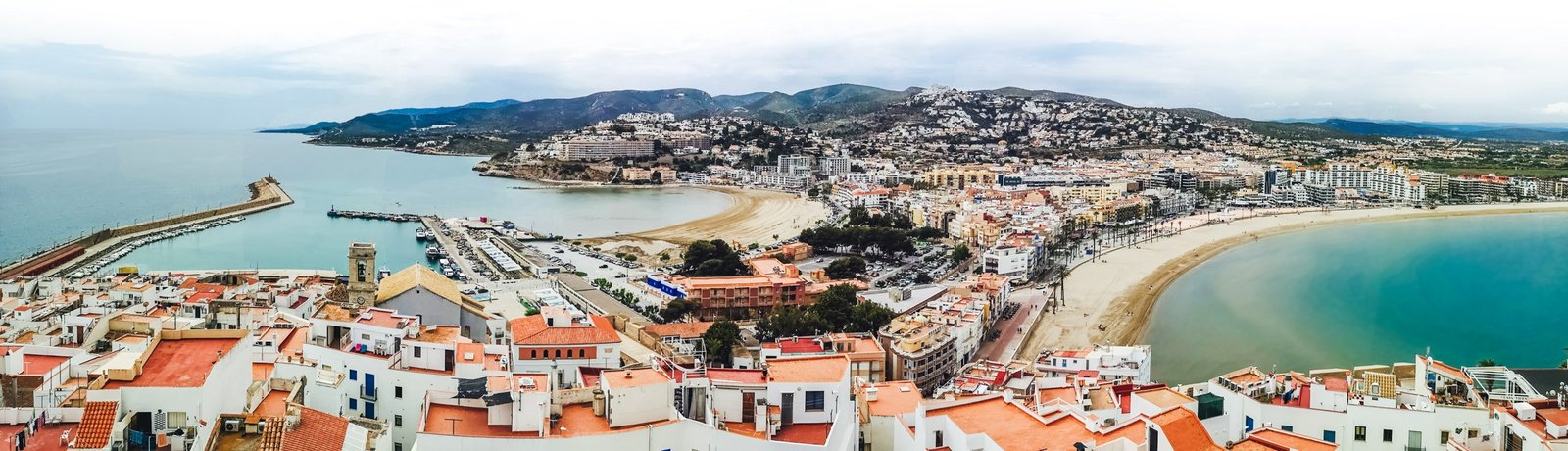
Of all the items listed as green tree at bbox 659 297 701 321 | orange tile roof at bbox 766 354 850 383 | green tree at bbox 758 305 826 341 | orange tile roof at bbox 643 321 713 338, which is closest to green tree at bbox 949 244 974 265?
green tree at bbox 659 297 701 321

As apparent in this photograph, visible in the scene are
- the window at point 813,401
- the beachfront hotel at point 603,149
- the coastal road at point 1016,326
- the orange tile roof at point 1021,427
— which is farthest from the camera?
the beachfront hotel at point 603,149

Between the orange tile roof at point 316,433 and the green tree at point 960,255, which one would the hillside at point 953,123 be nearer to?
the green tree at point 960,255

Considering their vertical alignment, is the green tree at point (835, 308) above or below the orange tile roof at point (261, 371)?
below

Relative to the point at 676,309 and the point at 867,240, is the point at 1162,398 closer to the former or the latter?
the point at 676,309

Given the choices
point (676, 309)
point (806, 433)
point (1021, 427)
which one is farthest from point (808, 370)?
point (676, 309)

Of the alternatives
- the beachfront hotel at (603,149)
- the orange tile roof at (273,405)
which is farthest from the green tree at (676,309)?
the beachfront hotel at (603,149)

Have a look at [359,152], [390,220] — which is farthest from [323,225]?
[359,152]
